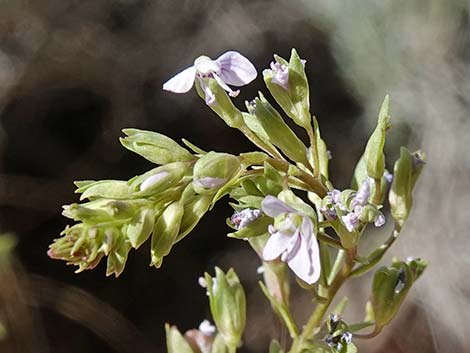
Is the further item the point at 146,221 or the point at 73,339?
the point at 73,339

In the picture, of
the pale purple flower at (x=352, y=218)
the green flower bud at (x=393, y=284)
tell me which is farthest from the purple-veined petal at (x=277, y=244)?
the green flower bud at (x=393, y=284)

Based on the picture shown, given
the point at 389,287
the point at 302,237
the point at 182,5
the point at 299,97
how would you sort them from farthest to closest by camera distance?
the point at 182,5 < the point at 389,287 < the point at 299,97 < the point at 302,237

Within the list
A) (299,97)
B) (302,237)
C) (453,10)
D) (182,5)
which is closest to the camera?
(302,237)

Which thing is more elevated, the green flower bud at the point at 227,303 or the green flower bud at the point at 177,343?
the green flower bud at the point at 227,303

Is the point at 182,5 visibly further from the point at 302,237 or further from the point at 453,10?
the point at 302,237

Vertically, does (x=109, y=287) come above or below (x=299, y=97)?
below

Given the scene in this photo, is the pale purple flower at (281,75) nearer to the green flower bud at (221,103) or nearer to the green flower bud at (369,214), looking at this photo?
the green flower bud at (221,103)

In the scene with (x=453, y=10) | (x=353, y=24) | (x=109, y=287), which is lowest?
(x=109, y=287)

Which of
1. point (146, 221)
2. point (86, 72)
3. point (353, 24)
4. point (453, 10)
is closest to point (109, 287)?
point (86, 72)
